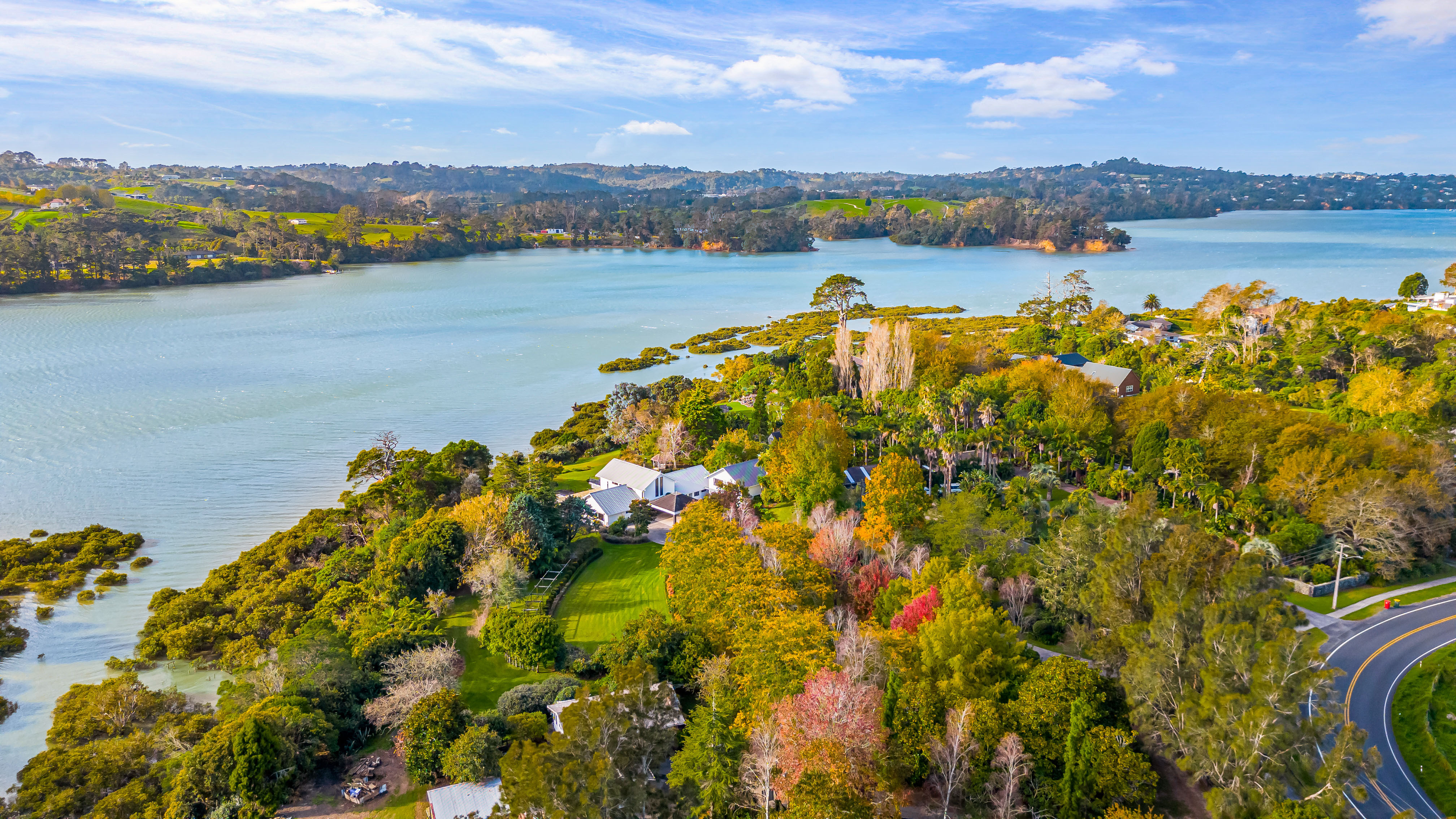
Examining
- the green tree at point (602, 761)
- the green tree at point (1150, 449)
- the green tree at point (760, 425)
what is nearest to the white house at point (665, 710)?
the green tree at point (602, 761)

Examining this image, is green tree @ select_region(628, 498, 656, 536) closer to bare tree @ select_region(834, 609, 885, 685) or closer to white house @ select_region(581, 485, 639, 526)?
white house @ select_region(581, 485, 639, 526)

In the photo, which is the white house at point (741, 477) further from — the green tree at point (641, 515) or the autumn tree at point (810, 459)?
the green tree at point (641, 515)

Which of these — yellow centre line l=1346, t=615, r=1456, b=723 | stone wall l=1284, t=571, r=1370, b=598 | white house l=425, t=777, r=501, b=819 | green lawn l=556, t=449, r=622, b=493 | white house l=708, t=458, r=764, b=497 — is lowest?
white house l=425, t=777, r=501, b=819

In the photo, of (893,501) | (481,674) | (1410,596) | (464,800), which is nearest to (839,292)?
(893,501)

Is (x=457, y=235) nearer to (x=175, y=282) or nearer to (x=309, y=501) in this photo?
(x=175, y=282)

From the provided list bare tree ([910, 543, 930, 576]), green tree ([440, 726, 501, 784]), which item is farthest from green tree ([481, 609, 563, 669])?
bare tree ([910, 543, 930, 576])

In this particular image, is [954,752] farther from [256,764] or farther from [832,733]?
[256,764]

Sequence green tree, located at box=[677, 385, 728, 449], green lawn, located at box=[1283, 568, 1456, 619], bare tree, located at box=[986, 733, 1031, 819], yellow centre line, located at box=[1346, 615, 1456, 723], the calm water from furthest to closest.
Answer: green tree, located at box=[677, 385, 728, 449], the calm water, green lawn, located at box=[1283, 568, 1456, 619], yellow centre line, located at box=[1346, 615, 1456, 723], bare tree, located at box=[986, 733, 1031, 819]
